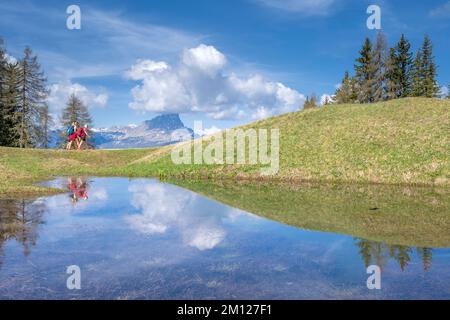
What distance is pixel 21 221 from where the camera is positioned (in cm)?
1547

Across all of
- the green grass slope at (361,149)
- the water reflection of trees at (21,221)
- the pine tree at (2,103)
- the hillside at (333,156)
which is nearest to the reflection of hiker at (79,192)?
the hillside at (333,156)

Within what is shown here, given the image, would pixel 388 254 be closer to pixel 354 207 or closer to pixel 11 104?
pixel 354 207

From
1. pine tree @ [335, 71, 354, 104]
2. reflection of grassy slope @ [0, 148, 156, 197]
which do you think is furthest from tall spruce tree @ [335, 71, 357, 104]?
reflection of grassy slope @ [0, 148, 156, 197]

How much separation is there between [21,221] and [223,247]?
871 cm

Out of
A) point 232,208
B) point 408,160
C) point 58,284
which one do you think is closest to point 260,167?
point 408,160

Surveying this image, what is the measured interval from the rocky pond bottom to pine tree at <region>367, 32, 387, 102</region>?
78.2 metres

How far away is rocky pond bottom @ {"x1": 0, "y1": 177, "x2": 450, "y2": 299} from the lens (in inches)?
348

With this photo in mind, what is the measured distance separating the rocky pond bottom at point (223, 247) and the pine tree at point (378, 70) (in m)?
78.2

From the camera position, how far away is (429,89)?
100812mm

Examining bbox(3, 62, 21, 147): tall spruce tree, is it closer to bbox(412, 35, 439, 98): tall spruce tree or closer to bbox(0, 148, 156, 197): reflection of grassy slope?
bbox(0, 148, 156, 197): reflection of grassy slope

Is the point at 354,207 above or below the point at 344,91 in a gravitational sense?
below

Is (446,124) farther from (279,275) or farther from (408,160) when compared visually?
(279,275)

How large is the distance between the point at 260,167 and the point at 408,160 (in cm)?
1407

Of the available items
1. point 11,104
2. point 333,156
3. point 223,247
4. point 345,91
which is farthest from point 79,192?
point 345,91
